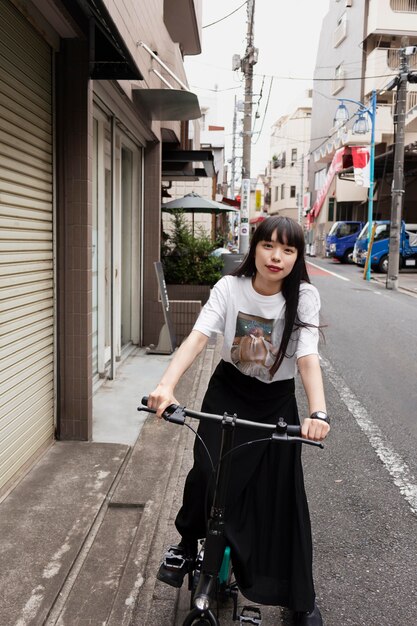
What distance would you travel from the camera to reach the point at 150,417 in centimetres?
547

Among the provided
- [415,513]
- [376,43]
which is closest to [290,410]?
[415,513]

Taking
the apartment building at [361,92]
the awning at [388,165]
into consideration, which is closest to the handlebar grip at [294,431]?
the apartment building at [361,92]

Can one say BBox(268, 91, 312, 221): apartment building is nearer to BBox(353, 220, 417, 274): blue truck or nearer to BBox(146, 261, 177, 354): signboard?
BBox(353, 220, 417, 274): blue truck

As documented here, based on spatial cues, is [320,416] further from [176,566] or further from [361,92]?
[361,92]

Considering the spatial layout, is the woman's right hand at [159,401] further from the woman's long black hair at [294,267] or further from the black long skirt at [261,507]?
the woman's long black hair at [294,267]

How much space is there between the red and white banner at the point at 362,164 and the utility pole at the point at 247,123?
545 centimetres

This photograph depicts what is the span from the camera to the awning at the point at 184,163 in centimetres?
1030

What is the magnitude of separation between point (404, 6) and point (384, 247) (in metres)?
15.9

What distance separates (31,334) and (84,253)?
0.77 m

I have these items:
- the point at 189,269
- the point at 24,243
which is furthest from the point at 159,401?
the point at 189,269

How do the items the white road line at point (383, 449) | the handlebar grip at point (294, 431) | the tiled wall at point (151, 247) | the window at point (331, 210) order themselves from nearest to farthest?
the handlebar grip at point (294, 431) → the white road line at point (383, 449) → the tiled wall at point (151, 247) → the window at point (331, 210)

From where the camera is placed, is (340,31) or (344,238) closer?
(344,238)

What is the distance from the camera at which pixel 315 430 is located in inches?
79.5

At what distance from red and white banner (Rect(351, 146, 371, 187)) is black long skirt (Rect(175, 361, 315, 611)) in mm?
23035
